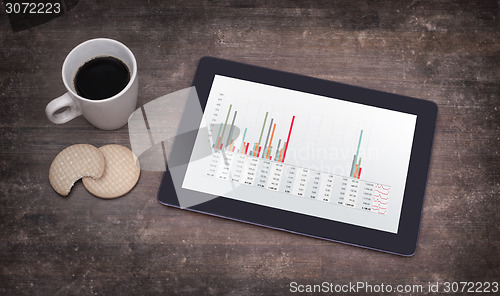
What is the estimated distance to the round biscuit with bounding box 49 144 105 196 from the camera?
94cm

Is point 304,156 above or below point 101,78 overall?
below

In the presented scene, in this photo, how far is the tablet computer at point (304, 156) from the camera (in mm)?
955

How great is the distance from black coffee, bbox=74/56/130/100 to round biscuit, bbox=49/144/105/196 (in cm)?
12

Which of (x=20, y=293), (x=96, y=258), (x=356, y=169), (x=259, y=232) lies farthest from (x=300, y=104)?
(x=20, y=293)

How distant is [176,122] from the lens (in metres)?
1.01

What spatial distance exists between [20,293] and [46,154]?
28 centimetres

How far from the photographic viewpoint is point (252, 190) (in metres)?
0.96

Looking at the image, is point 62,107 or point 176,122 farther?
point 176,122

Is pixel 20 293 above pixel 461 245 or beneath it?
beneath

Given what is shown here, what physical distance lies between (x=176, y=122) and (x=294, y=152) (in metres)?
0.25

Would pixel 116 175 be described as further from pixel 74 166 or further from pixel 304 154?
pixel 304 154

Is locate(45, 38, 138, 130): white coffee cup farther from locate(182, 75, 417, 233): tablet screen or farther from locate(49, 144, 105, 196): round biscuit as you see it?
locate(182, 75, 417, 233): tablet screen

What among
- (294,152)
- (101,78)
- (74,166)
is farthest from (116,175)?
(294,152)

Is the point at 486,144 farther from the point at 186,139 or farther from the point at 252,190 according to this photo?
the point at 186,139
